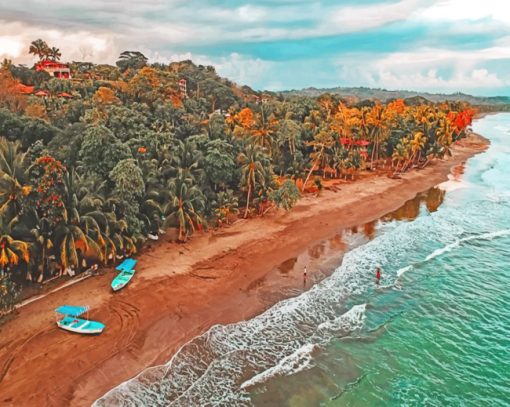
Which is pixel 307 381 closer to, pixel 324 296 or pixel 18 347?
pixel 324 296

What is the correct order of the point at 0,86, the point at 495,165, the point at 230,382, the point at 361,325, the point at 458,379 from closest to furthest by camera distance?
1. the point at 230,382
2. the point at 458,379
3. the point at 361,325
4. the point at 0,86
5. the point at 495,165

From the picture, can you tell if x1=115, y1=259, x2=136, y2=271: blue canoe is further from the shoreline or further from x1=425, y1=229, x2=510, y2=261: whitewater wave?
x1=425, y1=229, x2=510, y2=261: whitewater wave

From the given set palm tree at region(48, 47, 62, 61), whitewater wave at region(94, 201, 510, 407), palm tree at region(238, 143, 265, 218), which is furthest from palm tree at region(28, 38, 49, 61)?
whitewater wave at region(94, 201, 510, 407)

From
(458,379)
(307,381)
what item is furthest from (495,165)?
(307,381)

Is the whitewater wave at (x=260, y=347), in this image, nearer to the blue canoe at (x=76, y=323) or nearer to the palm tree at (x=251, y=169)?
the blue canoe at (x=76, y=323)

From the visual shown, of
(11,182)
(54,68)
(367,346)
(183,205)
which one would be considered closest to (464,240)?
(367,346)

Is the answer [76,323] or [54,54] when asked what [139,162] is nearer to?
[76,323]
